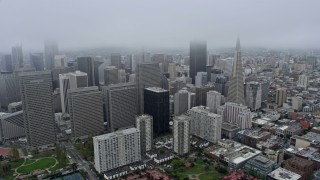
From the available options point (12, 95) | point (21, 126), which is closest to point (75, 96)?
point (21, 126)

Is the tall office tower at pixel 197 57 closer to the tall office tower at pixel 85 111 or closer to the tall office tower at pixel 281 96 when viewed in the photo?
the tall office tower at pixel 281 96

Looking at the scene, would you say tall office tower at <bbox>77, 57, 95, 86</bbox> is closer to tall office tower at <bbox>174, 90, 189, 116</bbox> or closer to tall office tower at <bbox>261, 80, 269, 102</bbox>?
tall office tower at <bbox>174, 90, 189, 116</bbox>

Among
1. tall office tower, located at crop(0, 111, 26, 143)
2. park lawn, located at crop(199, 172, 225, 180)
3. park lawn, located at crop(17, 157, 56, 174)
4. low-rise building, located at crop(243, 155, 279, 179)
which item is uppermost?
tall office tower, located at crop(0, 111, 26, 143)

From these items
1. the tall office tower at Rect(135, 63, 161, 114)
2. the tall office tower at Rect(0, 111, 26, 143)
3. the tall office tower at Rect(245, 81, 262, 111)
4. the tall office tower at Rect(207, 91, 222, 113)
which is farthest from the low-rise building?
the tall office tower at Rect(0, 111, 26, 143)

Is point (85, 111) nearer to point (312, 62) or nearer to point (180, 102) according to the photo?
point (180, 102)

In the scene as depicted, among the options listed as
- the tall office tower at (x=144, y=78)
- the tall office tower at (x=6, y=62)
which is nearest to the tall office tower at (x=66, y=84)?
the tall office tower at (x=144, y=78)

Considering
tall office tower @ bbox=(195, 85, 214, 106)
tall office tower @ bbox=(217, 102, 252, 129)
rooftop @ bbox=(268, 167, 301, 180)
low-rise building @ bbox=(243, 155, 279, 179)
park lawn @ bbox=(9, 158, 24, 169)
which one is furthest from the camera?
tall office tower @ bbox=(195, 85, 214, 106)
